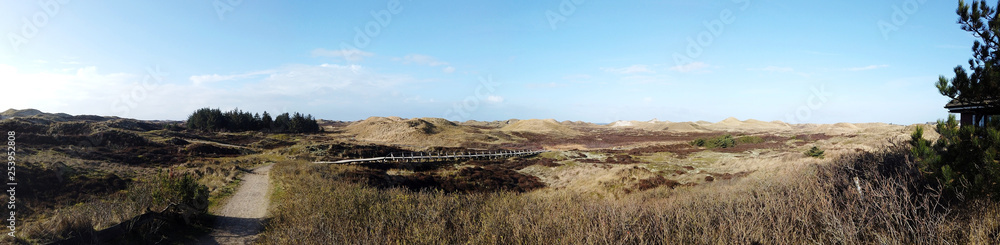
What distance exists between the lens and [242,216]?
13.1 m

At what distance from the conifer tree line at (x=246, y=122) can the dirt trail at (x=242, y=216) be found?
5713cm

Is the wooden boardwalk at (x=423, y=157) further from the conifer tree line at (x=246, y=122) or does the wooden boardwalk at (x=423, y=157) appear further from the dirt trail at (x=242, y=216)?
the conifer tree line at (x=246, y=122)

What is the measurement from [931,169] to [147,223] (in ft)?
58.1

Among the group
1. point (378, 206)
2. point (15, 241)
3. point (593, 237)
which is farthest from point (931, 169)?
point (15, 241)

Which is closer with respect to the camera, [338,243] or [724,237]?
[724,237]

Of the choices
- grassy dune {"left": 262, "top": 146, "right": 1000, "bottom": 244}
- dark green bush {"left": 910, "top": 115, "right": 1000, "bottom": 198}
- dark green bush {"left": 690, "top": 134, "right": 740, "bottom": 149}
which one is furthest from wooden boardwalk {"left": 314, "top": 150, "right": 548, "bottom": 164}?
dark green bush {"left": 910, "top": 115, "right": 1000, "bottom": 198}

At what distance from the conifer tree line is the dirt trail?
57.1 meters

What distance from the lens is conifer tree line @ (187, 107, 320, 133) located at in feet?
212

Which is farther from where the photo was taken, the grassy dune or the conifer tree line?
the conifer tree line

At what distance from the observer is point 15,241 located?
6.98 metres

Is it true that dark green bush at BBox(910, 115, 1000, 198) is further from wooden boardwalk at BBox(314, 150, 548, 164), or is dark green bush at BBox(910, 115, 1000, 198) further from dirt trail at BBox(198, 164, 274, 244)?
wooden boardwalk at BBox(314, 150, 548, 164)

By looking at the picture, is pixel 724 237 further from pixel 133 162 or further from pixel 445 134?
pixel 445 134

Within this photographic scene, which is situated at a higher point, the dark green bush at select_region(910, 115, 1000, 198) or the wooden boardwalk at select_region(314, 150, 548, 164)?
the dark green bush at select_region(910, 115, 1000, 198)

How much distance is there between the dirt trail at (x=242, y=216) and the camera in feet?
35.0
